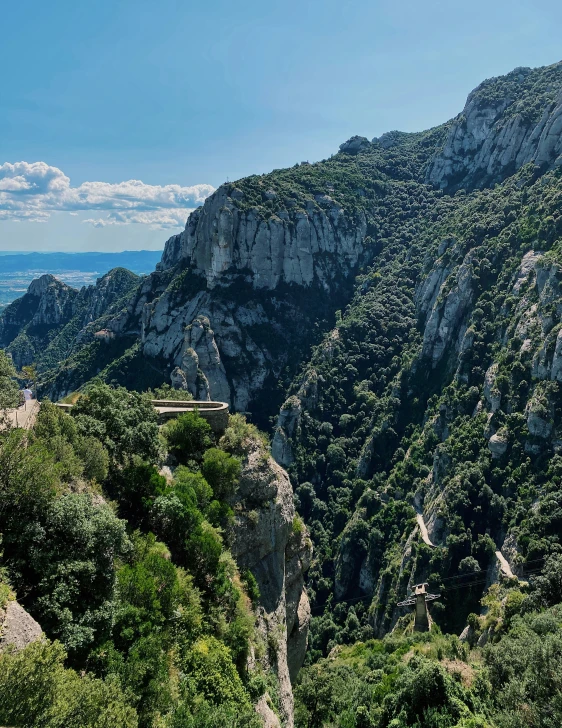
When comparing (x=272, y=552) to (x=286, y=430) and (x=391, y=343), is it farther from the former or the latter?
(x=391, y=343)

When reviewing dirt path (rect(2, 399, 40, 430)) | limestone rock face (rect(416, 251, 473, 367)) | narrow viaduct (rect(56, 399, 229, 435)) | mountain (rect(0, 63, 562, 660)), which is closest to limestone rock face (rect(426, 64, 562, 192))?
mountain (rect(0, 63, 562, 660))

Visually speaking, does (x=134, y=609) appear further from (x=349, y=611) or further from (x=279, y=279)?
(x=279, y=279)

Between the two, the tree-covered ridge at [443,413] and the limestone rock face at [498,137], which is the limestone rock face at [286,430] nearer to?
the tree-covered ridge at [443,413]

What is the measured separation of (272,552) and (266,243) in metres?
102

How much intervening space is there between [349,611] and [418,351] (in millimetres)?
53930

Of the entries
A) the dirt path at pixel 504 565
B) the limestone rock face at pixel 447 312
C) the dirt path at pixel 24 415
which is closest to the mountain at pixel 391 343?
the limestone rock face at pixel 447 312

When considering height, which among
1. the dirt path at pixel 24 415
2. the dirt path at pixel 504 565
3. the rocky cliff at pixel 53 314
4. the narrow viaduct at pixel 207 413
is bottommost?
the dirt path at pixel 504 565

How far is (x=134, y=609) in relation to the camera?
1377 centimetres

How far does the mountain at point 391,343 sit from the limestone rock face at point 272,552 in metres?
28.6

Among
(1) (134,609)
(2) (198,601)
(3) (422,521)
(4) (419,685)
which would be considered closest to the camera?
(1) (134,609)

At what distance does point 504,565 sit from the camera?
48344 millimetres

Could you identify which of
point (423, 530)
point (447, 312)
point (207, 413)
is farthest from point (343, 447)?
point (207, 413)

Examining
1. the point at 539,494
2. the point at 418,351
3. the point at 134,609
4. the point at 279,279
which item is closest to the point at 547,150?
the point at 418,351

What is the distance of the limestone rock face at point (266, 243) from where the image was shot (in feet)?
378
